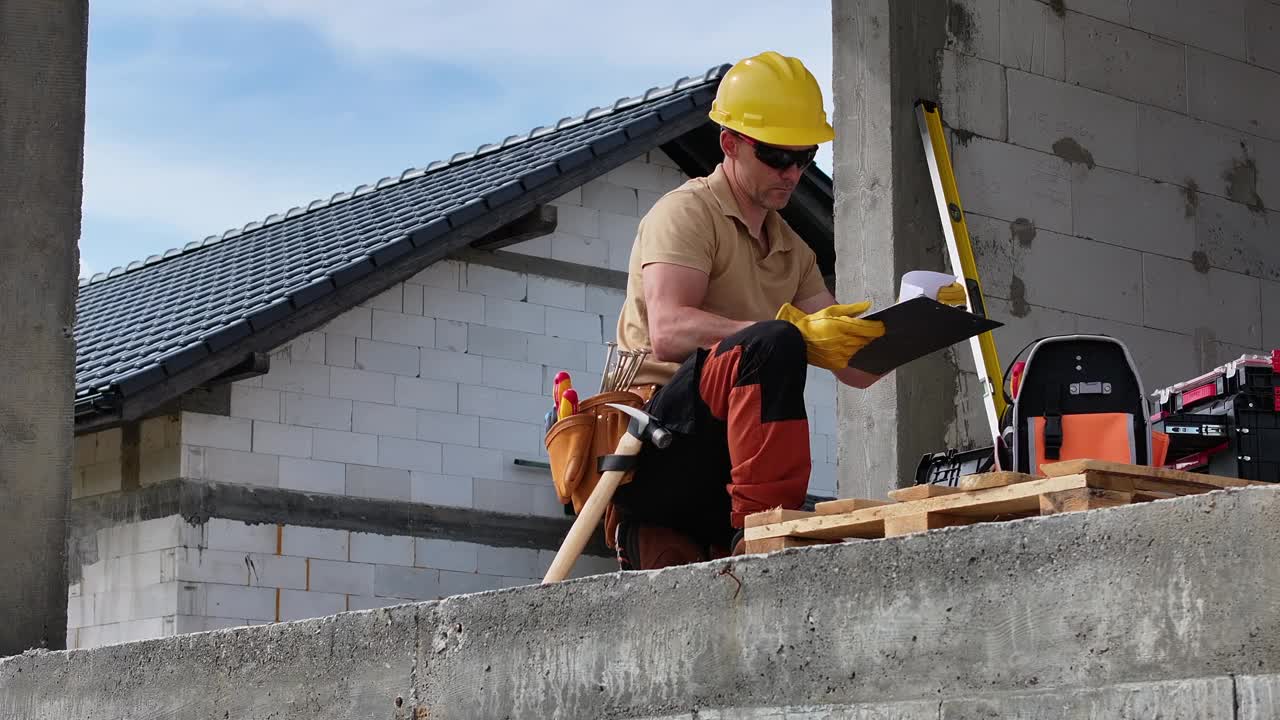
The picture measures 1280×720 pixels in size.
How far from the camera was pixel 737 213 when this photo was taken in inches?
180

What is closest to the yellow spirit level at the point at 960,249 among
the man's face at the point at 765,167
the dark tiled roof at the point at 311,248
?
the man's face at the point at 765,167

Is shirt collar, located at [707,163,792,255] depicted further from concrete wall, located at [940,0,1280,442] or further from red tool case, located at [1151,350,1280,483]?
concrete wall, located at [940,0,1280,442]

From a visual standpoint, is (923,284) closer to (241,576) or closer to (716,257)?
(716,257)

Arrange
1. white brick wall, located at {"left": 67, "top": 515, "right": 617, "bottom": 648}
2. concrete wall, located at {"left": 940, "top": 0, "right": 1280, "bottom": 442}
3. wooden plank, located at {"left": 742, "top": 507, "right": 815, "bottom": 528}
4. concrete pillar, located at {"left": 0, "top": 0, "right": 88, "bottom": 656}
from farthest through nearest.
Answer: white brick wall, located at {"left": 67, "top": 515, "right": 617, "bottom": 648}
concrete wall, located at {"left": 940, "top": 0, "right": 1280, "bottom": 442}
concrete pillar, located at {"left": 0, "top": 0, "right": 88, "bottom": 656}
wooden plank, located at {"left": 742, "top": 507, "right": 815, "bottom": 528}

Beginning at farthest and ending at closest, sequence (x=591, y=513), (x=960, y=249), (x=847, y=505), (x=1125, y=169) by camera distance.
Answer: (x=1125, y=169) → (x=960, y=249) → (x=591, y=513) → (x=847, y=505)

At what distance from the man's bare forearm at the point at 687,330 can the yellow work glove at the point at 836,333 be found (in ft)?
0.63

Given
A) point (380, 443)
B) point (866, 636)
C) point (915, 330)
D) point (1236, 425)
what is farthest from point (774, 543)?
point (380, 443)

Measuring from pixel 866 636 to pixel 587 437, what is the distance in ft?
5.23

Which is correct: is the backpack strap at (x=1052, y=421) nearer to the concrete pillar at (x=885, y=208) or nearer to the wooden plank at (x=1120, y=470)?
the concrete pillar at (x=885, y=208)

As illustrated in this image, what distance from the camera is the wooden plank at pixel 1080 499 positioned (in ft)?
10.3

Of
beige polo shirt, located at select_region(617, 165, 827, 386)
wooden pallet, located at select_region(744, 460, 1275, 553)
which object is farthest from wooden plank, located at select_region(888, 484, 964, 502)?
beige polo shirt, located at select_region(617, 165, 827, 386)

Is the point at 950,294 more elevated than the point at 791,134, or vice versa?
the point at 791,134

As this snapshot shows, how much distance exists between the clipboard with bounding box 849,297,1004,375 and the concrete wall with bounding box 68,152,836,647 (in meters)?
8.33

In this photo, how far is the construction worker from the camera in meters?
4.00
